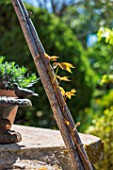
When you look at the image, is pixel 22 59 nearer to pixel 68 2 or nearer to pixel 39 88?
pixel 39 88

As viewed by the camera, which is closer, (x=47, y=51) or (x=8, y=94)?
(x=8, y=94)

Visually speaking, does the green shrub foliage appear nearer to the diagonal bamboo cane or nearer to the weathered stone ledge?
the weathered stone ledge

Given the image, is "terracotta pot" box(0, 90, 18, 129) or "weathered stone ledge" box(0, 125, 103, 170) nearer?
"weathered stone ledge" box(0, 125, 103, 170)

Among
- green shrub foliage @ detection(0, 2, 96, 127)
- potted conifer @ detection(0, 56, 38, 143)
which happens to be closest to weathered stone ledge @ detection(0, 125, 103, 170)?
potted conifer @ detection(0, 56, 38, 143)

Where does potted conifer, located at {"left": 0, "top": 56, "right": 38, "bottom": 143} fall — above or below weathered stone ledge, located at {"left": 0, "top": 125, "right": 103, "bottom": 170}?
above

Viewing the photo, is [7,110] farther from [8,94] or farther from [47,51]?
[47,51]

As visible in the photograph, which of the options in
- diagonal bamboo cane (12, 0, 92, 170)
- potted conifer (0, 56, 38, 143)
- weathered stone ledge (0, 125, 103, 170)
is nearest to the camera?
diagonal bamboo cane (12, 0, 92, 170)

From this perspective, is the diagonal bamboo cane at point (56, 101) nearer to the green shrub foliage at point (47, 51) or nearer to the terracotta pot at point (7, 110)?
the terracotta pot at point (7, 110)

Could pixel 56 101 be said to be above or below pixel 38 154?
above

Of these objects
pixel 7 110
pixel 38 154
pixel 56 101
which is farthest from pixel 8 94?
pixel 56 101
